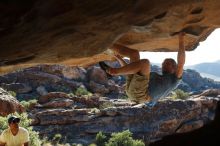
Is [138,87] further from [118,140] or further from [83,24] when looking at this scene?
[118,140]

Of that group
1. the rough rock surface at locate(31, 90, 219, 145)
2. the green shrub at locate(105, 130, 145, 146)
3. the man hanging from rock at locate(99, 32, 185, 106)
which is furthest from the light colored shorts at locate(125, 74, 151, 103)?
the green shrub at locate(105, 130, 145, 146)

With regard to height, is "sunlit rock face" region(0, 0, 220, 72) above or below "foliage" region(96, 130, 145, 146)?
above

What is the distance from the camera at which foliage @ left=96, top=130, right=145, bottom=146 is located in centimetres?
4131

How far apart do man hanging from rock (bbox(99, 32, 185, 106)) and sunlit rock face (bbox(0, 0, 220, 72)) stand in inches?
15.9

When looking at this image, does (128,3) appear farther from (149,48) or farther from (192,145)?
(149,48)

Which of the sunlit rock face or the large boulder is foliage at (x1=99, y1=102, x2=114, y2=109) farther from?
the sunlit rock face

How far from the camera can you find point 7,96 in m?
30.2

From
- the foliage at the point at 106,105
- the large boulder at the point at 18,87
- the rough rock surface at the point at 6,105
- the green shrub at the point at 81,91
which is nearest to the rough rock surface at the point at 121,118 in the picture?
the foliage at the point at 106,105

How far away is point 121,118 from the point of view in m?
43.4

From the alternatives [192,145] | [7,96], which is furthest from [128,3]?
[7,96]

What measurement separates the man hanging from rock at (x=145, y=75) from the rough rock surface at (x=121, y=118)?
29.2 metres

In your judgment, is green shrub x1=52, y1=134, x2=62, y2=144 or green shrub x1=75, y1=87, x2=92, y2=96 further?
green shrub x1=75, y1=87, x2=92, y2=96

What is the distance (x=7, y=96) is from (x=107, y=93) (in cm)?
2726

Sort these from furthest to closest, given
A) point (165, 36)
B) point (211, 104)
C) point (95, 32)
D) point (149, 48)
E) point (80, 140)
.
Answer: point (211, 104) → point (80, 140) → point (149, 48) → point (165, 36) → point (95, 32)
